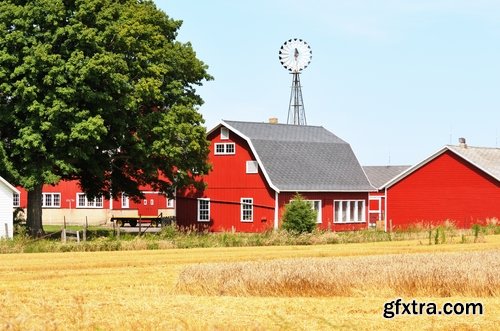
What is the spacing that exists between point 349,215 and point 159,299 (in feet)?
169

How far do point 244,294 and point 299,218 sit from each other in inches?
1310

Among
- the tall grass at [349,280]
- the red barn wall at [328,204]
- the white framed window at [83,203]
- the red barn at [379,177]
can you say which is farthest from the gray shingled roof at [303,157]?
the tall grass at [349,280]

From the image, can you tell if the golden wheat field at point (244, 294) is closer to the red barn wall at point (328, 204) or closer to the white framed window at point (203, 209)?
the red barn wall at point (328, 204)

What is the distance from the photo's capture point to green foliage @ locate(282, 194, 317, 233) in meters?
59.8

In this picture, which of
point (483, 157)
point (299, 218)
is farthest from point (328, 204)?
point (299, 218)

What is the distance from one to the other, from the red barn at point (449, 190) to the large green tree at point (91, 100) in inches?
687

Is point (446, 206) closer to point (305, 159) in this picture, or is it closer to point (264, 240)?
point (305, 159)

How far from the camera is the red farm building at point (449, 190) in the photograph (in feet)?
240

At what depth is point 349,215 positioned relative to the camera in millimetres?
75812

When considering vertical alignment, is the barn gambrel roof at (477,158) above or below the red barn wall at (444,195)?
above

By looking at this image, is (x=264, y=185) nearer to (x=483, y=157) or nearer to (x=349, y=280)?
(x=483, y=157)

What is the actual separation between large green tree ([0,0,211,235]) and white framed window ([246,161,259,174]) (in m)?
5.34

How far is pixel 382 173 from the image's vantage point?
385 feet

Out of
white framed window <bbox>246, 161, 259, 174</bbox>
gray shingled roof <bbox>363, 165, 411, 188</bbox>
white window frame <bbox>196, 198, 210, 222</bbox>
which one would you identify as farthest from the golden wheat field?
gray shingled roof <bbox>363, 165, 411, 188</bbox>
